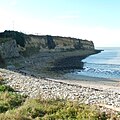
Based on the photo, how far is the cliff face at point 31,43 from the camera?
67688 mm

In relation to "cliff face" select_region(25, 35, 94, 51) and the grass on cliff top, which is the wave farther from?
the grass on cliff top

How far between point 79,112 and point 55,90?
23.4 ft

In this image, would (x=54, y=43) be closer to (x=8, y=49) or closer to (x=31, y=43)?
(x=31, y=43)

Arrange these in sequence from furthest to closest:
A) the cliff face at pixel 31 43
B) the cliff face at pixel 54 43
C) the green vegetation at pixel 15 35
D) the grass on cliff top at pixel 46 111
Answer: the cliff face at pixel 54 43 < the green vegetation at pixel 15 35 < the cliff face at pixel 31 43 < the grass on cliff top at pixel 46 111

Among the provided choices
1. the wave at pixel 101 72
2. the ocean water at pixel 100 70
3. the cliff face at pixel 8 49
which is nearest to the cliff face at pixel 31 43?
the cliff face at pixel 8 49

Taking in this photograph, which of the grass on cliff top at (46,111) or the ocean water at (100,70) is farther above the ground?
the grass on cliff top at (46,111)

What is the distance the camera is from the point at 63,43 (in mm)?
133625

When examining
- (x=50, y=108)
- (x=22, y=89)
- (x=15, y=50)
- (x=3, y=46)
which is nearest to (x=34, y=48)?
(x=15, y=50)

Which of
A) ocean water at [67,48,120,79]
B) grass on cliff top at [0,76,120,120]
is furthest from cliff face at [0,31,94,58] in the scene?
grass on cliff top at [0,76,120,120]

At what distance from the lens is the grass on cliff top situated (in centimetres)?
1396

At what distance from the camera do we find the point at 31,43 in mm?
98438

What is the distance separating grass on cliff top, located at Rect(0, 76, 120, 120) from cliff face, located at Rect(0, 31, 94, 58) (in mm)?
46401

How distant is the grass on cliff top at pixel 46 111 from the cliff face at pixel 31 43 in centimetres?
4640

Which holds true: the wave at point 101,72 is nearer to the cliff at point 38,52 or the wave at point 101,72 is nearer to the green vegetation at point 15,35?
the cliff at point 38,52
